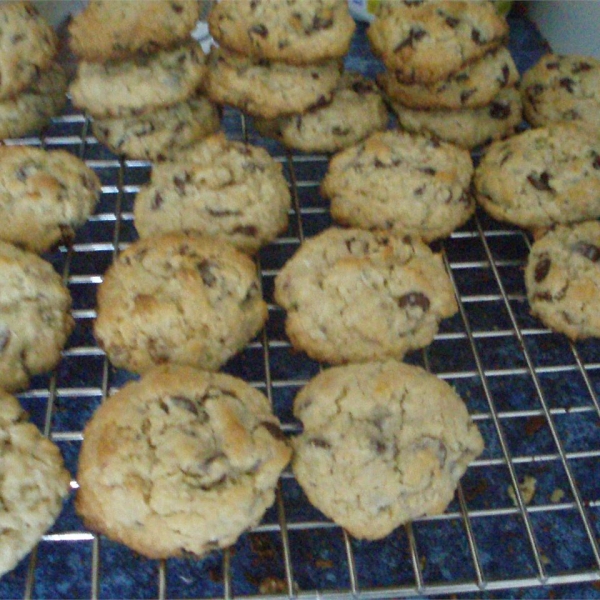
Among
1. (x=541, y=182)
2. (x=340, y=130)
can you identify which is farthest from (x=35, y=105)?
(x=541, y=182)

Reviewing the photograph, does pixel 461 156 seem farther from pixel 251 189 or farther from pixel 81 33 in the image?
pixel 81 33

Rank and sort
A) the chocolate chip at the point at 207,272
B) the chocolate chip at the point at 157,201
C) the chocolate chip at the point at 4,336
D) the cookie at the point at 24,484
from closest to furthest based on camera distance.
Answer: the cookie at the point at 24,484 → the chocolate chip at the point at 4,336 → the chocolate chip at the point at 207,272 → the chocolate chip at the point at 157,201

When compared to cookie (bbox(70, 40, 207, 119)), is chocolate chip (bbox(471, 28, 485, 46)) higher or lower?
higher

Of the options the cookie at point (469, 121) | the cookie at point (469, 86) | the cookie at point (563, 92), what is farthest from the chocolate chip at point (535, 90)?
the cookie at point (469, 86)

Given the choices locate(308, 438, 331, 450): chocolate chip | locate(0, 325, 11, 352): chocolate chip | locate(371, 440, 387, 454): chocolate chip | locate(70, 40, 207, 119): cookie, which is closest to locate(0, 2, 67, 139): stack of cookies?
locate(70, 40, 207, 119): cookie

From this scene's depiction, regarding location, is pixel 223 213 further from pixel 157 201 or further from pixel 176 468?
pixel 176 468

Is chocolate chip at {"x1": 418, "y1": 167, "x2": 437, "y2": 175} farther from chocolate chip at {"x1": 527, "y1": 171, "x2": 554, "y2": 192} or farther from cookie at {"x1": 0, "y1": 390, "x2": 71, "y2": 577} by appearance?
cookie at {"x1": 0, "y1": 390, "x2": 71, "y2": 577}

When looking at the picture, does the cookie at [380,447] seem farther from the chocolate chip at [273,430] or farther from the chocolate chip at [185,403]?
the chocolate chip at [185,403]
